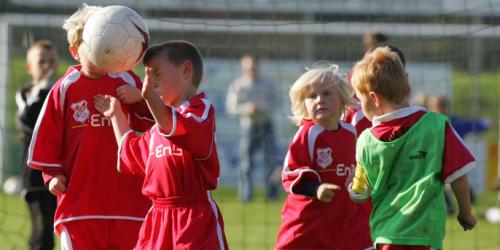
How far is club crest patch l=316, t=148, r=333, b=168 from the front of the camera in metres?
5.45

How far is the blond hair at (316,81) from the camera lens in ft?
18.5

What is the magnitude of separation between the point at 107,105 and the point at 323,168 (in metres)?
1.29

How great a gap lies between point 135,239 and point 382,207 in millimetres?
1253

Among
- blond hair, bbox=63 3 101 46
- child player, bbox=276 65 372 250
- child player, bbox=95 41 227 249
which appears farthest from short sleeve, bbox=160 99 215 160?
child player, bbox=276 65 372 250

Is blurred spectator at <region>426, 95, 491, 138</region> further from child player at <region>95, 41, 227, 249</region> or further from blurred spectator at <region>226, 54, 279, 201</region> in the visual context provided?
child player at <region>95, 41, 227, 249</region>

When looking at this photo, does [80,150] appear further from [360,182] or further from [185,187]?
[360,182]

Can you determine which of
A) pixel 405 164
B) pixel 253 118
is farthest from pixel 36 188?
→ pixel 253 118

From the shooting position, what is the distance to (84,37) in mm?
4676

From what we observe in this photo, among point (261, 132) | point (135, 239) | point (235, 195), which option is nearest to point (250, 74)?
point (261, 132)

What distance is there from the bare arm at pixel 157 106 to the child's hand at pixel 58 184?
2.68 feet

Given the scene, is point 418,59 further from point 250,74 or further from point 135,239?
point 135,239

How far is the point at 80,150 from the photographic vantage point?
16.1 feet

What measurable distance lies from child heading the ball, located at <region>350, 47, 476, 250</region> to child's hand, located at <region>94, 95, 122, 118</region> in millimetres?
1166

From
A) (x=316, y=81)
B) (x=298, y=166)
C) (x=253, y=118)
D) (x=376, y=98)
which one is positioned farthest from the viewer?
(x=253, y=118)
